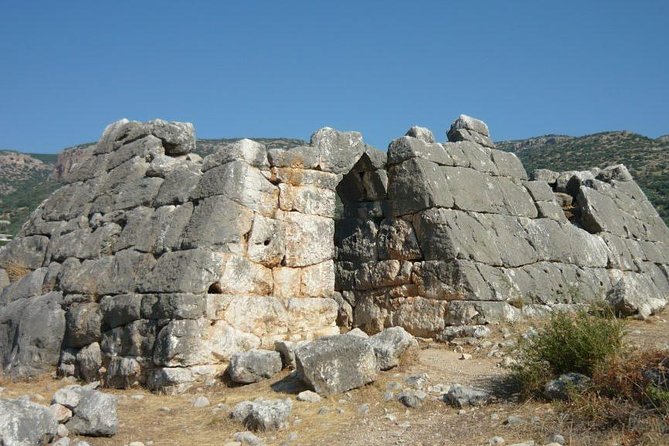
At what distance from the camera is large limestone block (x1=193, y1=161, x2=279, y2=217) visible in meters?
8.09

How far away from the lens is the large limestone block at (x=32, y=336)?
8.16m

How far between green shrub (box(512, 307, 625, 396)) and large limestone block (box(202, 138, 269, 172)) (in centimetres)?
431

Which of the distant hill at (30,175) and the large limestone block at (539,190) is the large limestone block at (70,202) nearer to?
the large limestone block at (539,190)

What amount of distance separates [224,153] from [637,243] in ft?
29.3

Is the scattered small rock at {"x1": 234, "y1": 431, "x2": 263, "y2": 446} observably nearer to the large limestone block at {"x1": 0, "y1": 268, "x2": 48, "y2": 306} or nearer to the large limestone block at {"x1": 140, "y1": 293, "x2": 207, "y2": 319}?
the large limestone block at {"x1": 140, "y1": 293, "x2": 207, "y2": 319}

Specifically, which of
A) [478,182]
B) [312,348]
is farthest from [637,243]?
[312,348]

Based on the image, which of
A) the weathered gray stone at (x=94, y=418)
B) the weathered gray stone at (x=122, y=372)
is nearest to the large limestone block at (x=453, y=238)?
the weathered gray stone at (x=122, y=372)

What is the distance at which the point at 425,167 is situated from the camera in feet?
31.7

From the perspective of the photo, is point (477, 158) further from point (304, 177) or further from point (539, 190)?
point (304, 177)

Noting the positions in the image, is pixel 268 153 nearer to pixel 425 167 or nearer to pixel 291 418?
pixel 425 167

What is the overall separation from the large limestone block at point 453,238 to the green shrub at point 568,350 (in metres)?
3.17

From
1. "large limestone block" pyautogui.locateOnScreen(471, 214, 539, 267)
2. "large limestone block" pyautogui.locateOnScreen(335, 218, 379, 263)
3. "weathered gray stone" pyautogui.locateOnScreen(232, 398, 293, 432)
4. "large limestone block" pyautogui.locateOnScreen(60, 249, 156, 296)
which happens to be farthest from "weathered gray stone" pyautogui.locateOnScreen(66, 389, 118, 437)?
"large limestone block" pyautogui.locateOnScreen(471, 214, 539, 267)

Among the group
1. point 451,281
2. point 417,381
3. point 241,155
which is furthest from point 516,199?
point 417,381

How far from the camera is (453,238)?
9.12 m
